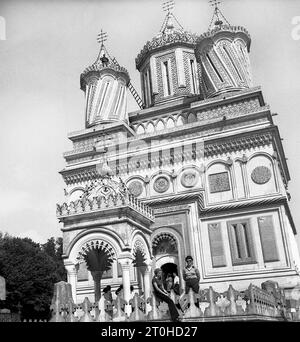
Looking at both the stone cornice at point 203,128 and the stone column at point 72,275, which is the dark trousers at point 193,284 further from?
the stone cornice at point 203,128

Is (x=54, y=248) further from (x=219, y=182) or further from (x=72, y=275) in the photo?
(x=72, y=275)

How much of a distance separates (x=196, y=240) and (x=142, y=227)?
5205 mm

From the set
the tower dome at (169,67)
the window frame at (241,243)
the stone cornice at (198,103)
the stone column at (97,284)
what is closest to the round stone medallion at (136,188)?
the window frame at (241,243)

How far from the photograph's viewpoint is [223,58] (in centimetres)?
2475

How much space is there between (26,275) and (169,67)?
58.8 feet

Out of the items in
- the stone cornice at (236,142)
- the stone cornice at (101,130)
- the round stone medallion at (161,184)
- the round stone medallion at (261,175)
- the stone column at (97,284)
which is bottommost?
the stone column at (97,284)

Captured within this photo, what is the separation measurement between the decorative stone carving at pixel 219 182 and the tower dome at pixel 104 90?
8.17 meters

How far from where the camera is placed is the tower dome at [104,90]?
26859mm

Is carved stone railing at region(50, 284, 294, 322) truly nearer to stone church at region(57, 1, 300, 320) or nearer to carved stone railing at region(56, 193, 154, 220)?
stone church at region(57, 1, 300, 320)

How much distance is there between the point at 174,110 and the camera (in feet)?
85.6

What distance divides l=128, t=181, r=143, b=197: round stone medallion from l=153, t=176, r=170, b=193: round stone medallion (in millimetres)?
789

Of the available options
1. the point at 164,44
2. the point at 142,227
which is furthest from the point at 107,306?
the point at 164,44

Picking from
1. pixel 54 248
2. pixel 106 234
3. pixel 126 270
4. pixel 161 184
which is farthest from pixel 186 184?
pixel 54 248

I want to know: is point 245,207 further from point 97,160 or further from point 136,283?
point 97,160
